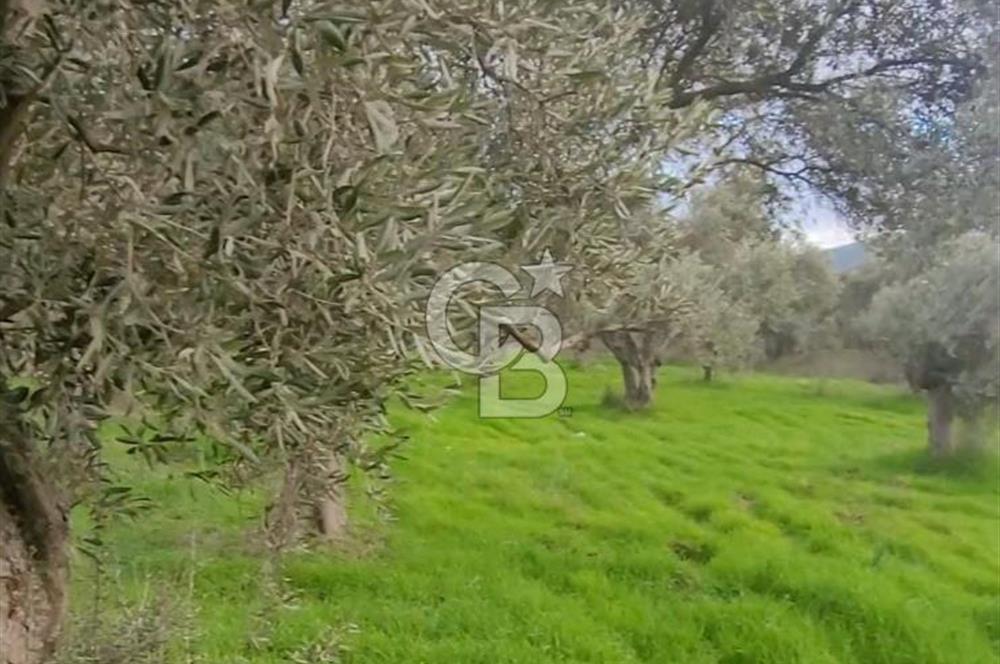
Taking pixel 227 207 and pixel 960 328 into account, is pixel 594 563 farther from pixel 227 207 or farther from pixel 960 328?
pixel 960 328

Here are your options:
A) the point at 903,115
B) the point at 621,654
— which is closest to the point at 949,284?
the point at 903,115

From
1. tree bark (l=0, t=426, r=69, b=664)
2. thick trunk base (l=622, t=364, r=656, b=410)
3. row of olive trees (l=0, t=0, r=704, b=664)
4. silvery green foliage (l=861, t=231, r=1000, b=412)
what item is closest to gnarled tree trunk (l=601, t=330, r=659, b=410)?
thick trunk base (l=622, t=364, r=656, b=410)

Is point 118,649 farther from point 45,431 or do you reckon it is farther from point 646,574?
point 646,574

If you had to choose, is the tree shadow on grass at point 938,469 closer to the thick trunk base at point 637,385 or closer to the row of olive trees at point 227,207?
the thick trunk base at point 637,385

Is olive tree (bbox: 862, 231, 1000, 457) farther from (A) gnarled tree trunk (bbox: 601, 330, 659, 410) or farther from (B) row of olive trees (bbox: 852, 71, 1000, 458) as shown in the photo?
(A) gnarled tree trunk (bbox: 601, 330, 659, 410)

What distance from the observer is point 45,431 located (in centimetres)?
223

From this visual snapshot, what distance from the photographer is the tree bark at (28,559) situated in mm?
2529

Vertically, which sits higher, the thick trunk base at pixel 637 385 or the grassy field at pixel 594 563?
the thick trunk base at pixel 637 385

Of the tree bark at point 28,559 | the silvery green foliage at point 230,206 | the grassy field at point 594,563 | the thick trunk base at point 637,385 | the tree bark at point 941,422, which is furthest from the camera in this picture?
the thick trunk base at point 637,385

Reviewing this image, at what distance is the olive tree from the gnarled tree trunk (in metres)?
3.81

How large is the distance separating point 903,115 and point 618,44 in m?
3.65

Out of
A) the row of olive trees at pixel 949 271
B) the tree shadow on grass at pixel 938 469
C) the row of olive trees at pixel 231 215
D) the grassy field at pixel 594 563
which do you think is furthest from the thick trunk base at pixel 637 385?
the row of olive trees at pixel 231 215

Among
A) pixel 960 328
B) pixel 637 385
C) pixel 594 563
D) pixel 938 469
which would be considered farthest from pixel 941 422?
pixel 594 563

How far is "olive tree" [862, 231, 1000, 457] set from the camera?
35.7 feet
